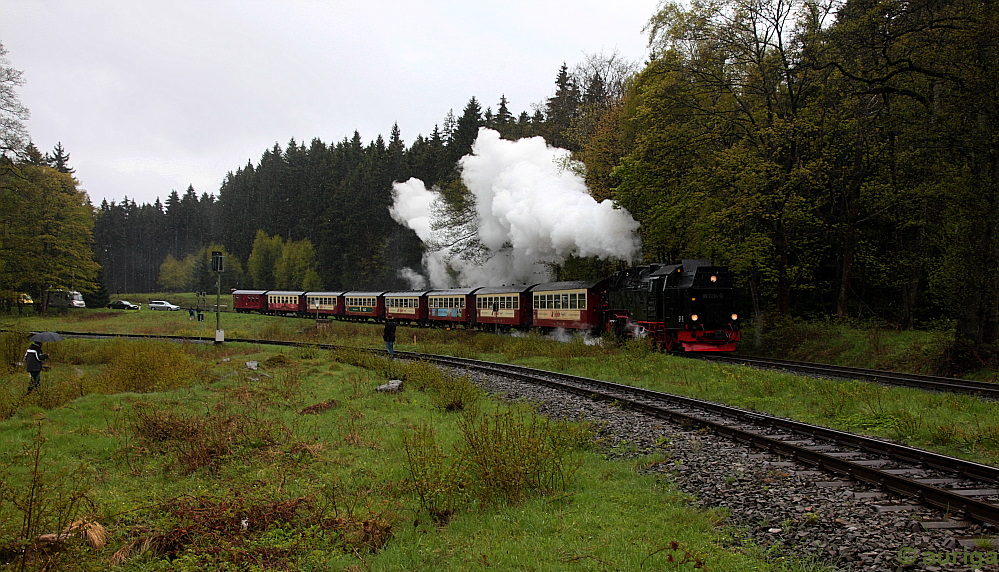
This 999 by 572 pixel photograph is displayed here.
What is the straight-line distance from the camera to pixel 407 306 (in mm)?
40875

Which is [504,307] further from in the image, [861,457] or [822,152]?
[861,457]

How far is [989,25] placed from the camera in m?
15.1

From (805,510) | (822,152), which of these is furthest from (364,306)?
(805,510)

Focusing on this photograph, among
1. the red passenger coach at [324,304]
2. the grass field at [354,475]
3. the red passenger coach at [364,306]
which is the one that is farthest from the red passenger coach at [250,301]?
the grass field at [354,475]

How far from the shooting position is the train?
20.1 m

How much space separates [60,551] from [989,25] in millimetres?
20477

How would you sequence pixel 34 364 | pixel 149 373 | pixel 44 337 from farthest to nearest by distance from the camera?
pixel 149 373 < pixel 44 337 < pixel 34 364

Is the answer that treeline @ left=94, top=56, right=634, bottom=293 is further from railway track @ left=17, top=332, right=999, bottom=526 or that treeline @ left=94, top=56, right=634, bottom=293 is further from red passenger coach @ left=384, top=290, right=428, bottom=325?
railway track @ left=17, top=332, right=999, bottom=526

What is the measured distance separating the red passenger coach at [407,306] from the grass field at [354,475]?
23281 mm

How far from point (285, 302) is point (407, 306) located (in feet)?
59.2

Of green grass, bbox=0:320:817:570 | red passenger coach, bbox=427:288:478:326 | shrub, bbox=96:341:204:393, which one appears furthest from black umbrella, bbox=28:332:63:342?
red passenger coach, bbox=427:288:478:326

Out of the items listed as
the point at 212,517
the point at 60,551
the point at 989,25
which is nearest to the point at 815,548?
the point at 212,517

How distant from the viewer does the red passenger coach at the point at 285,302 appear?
5203 centimetres

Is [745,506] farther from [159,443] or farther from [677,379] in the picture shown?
[677,379]
